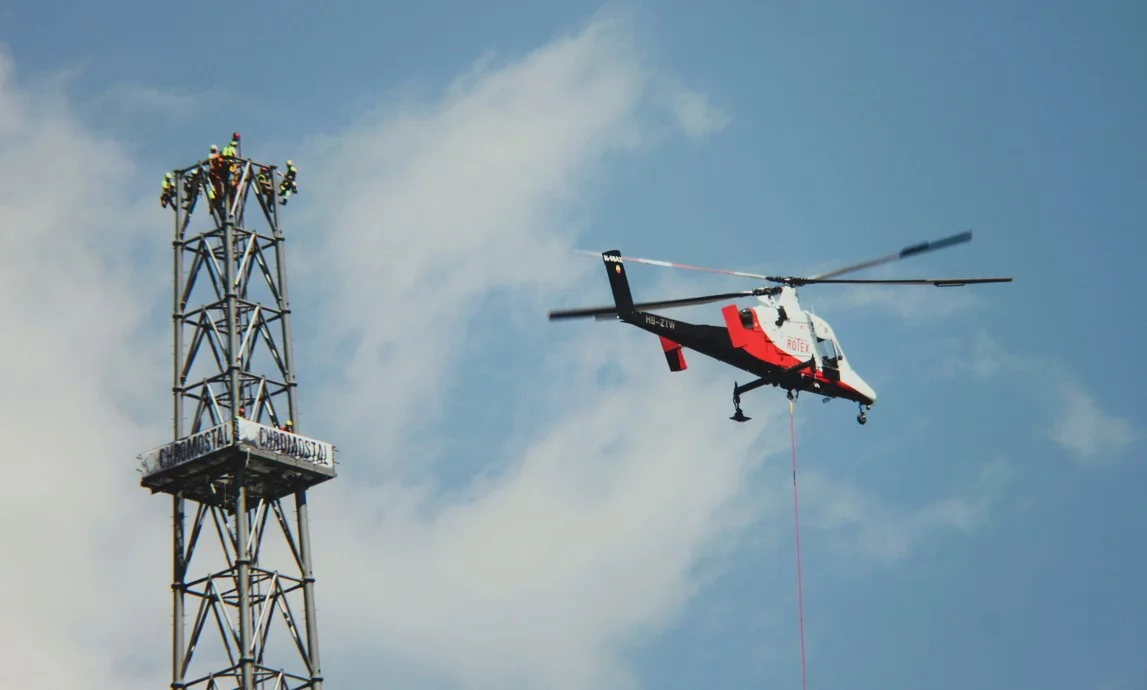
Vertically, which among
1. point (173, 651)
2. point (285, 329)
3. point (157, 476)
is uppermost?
point (285, 329)

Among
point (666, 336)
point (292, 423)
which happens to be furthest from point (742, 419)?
point (292, 423)

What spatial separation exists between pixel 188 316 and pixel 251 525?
37.3 feet

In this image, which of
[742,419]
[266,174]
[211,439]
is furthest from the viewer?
[266,174]

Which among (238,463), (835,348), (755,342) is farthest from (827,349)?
(238,463)

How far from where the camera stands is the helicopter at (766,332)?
386 feet

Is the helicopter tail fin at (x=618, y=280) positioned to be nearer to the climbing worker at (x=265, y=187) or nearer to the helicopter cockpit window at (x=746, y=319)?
the helicopter cockpit window at (x=746, y=319)

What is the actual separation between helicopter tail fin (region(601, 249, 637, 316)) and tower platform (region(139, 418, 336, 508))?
18706 mm

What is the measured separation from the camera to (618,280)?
118 metres

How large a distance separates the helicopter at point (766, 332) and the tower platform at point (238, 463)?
60.5ft

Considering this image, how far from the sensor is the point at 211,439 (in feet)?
415

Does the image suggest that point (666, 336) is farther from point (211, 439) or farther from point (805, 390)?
point (211, 439)

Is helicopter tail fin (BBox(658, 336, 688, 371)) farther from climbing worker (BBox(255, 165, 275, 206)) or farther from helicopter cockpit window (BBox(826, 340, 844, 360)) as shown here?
climbing worker (BBox(255, 165, 275, 206))

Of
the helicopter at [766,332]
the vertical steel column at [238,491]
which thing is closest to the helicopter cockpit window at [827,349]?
the helicopter at [766,332]

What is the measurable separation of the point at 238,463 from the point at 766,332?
83.0 ft
